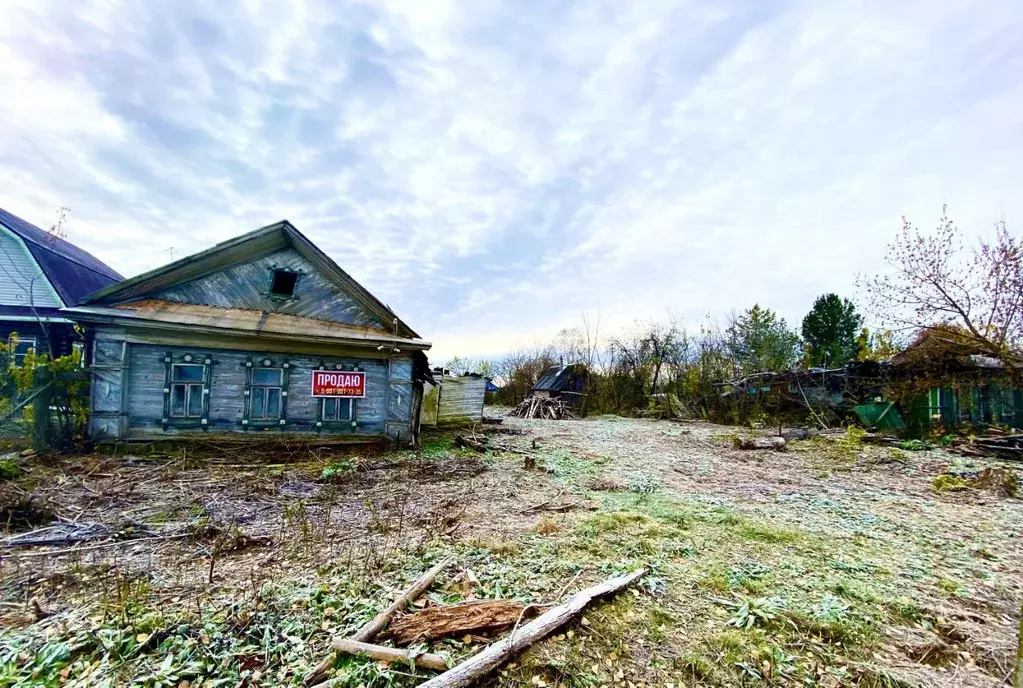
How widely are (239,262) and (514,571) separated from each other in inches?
397

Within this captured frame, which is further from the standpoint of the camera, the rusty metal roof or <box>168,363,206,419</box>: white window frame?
<box>168,363,206,419</box>: white window frame

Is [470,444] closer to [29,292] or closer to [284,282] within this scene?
[284,282]

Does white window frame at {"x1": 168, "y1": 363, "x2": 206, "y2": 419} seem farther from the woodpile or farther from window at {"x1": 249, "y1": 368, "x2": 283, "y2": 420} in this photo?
the woodpile

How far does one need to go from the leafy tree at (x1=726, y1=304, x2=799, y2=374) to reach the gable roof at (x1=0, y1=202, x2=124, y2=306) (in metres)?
28.1

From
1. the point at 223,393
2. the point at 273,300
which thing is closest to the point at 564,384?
the point at 273,300

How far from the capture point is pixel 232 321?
9.71 metres

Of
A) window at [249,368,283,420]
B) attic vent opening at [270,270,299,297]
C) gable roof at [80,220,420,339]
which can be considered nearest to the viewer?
gable roof at [80,220,420,339]

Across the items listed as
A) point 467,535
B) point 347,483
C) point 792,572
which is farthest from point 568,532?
point 347,483

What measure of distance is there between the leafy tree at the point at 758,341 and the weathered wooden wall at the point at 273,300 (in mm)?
20006

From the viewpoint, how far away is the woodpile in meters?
22.9

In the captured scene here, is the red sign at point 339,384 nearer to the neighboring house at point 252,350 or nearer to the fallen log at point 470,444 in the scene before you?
the neighboring house at point 252,350

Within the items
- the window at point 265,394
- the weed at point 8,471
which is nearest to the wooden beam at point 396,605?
the weed at point 8,471

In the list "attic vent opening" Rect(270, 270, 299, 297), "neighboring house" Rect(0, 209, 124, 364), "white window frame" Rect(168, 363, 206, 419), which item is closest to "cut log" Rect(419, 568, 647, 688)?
"white window frame" Rect(168, 363, 206, 419)

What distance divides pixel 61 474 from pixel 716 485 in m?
11.2
